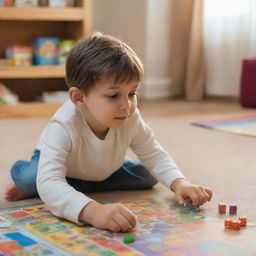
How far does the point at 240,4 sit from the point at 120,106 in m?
Result: 1.89

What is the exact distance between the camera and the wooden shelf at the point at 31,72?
2.54 meters

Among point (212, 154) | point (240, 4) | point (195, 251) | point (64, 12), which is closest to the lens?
point (195, 251)

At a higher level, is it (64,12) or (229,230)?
(64,12)

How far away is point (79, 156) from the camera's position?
1.25 metres

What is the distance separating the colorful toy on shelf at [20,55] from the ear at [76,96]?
56.1 inches

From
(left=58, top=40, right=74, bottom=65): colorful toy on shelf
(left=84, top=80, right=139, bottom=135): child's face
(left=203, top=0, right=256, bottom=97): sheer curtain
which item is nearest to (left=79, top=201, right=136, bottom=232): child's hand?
(left=84, top=80, right=139, bottom=135): child's face

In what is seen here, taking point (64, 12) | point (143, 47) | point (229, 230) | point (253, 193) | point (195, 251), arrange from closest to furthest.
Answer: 1. point (195, 251)
2. point (229, 230)
3. point (253, 193)
4. point (64, 12)
5. point (143, 47)

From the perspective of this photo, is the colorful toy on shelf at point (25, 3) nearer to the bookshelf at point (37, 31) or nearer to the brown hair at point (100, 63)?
the bookshelf at point (37, 31)

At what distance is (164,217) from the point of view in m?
1.17

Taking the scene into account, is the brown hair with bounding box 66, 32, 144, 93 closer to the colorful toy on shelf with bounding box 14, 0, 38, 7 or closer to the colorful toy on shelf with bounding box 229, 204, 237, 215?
the colorful toy on shelf with bounding box 229, 204, 237, 215

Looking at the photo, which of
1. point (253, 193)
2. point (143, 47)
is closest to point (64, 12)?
point (143, 47)

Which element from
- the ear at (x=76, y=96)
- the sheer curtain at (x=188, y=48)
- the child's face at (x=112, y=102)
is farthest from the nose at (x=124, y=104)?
the sheer curtain at (x=188, y=48)

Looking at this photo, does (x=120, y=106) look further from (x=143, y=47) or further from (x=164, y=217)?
(x=143, y=47)

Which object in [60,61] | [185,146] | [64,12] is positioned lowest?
[185,146]
